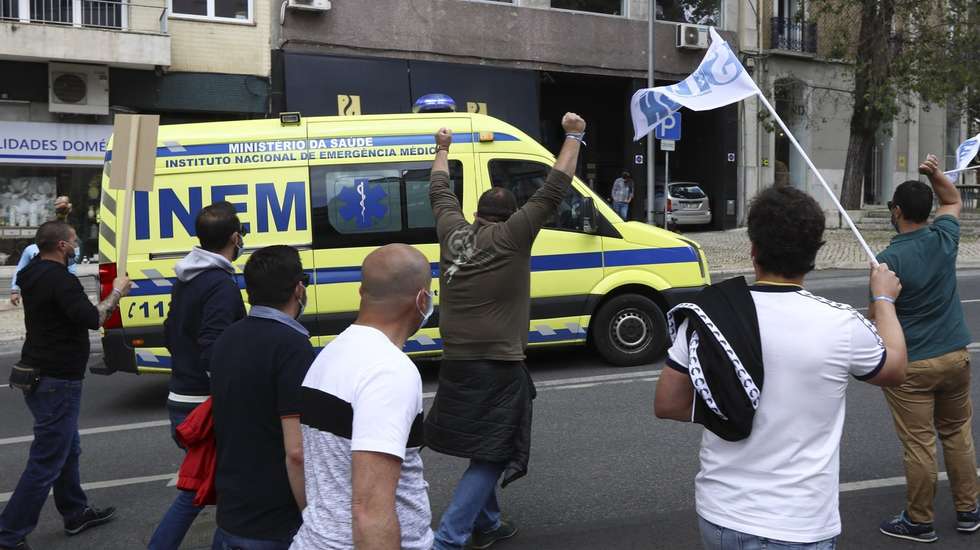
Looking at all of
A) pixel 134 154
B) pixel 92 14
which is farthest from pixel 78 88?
pixel 134 154

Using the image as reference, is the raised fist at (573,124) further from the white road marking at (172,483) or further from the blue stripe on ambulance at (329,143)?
the blue stripe on ambulance at (329,143)

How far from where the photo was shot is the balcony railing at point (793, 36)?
28.6 metres

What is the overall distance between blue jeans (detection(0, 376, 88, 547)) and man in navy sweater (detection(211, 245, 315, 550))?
2075 mm

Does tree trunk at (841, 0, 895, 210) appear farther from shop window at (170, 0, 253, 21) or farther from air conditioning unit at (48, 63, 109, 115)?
air conditioning unit at (48, 63, 109, 115)

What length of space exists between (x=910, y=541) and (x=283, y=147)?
5863 millimetres

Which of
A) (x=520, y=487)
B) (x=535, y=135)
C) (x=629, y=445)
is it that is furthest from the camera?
(x=535, y=135)

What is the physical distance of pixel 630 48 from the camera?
24922 millimetres

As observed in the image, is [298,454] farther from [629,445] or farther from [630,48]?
[630,48]

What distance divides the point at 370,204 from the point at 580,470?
11.5 feet

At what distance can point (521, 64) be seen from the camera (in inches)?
912

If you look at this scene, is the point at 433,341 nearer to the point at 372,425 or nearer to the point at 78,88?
the point at 372,425

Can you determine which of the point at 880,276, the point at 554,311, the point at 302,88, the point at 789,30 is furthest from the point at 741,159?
the point at 880,276

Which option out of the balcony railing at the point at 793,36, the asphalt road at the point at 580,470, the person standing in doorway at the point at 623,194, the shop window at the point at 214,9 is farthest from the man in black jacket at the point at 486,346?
the balcony railing at the point at 793,36

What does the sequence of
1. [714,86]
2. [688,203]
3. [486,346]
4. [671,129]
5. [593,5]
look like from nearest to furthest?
[486,346], [714,86], [671,129], [593,5], [688,203]
